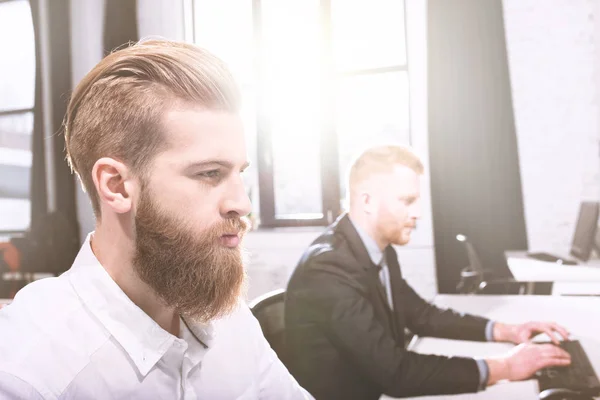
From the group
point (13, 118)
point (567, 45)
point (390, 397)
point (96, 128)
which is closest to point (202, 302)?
point (96, 128)

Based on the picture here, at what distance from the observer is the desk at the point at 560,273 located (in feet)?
5.07

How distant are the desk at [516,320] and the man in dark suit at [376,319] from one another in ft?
0.13

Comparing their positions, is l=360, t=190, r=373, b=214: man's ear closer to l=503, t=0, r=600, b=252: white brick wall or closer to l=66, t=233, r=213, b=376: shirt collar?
l=503, t=0, r=600, b=252: white brick wall

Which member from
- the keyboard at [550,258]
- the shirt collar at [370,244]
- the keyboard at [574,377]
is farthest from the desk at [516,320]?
the shirt collar at [370,244]

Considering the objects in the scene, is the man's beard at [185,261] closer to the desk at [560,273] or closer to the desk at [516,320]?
the desk at [516,320]

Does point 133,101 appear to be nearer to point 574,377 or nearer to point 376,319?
point 376,319

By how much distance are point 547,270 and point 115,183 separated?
134 centimetres

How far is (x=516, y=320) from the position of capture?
1.52 m

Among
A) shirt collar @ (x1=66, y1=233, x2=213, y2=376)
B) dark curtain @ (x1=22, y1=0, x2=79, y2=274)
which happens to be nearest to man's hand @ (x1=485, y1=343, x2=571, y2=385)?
shirt collar @ (x1=66, y1=233, x2=213, y2=376)

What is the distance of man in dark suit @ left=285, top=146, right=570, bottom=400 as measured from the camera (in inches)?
43.9

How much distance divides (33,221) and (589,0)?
154 centimetres

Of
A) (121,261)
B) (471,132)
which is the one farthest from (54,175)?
(471,132)

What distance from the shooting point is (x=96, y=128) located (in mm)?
819

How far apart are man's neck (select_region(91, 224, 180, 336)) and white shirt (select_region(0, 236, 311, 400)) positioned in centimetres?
2
